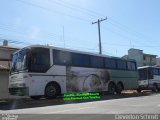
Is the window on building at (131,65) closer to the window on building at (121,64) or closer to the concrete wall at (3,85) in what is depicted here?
the window on building at (121,64)

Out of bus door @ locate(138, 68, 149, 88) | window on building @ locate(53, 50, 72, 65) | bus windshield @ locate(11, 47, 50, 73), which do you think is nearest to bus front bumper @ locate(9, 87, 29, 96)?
bus windshield @ locate(11, 47, 50, 73)

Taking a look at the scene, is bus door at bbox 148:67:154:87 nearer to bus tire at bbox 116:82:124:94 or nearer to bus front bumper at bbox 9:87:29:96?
bus tire at bbox 116:82:124:94

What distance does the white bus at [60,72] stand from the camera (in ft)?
59.4

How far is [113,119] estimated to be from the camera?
32.8 ft

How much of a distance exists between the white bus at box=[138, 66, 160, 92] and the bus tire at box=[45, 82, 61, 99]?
15628mm

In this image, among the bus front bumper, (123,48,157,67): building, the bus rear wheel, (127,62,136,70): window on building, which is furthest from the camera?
(123,48,157,67): building

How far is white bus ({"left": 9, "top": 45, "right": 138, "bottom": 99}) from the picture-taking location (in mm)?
18109

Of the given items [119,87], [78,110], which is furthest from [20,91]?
[119,87]

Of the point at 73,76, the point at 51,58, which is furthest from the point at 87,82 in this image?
the point at 51,58

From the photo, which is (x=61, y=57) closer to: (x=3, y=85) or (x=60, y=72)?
(x=60, y=72)

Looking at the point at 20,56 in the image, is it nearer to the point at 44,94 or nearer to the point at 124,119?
the point at 44,94

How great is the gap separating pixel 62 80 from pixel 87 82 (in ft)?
10.2

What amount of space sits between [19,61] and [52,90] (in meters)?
2.95

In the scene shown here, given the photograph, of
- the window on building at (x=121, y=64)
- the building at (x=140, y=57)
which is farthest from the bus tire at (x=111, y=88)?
the building at (x=140, y=57)
